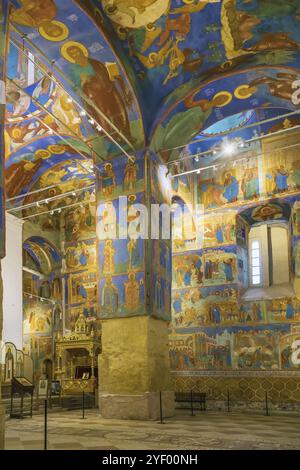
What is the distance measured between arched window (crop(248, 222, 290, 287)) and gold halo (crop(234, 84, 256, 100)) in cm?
561

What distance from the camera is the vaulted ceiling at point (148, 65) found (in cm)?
1182

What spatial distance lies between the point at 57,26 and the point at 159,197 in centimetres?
513

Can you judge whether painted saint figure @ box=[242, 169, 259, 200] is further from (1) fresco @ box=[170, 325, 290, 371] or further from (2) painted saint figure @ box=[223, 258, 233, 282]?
(1) fresco @ box=[170, 325, 290, 371]

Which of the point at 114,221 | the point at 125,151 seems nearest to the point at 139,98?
the point at 125,151

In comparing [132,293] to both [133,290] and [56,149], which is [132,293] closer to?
[133,290]

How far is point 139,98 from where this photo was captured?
13633 mm

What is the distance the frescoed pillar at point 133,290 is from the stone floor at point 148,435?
0.85 metres

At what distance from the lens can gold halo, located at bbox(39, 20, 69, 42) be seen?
11422 millimetres

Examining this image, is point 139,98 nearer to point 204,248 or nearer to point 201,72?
point 201,72

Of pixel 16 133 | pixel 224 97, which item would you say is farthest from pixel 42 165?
pixel 224 97

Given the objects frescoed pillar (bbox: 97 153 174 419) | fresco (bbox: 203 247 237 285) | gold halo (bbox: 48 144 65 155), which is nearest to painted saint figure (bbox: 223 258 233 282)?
fresco (bbox: 203 247 237 285)

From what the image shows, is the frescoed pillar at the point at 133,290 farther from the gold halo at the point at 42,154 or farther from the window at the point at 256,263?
the window at the point at 256,263
